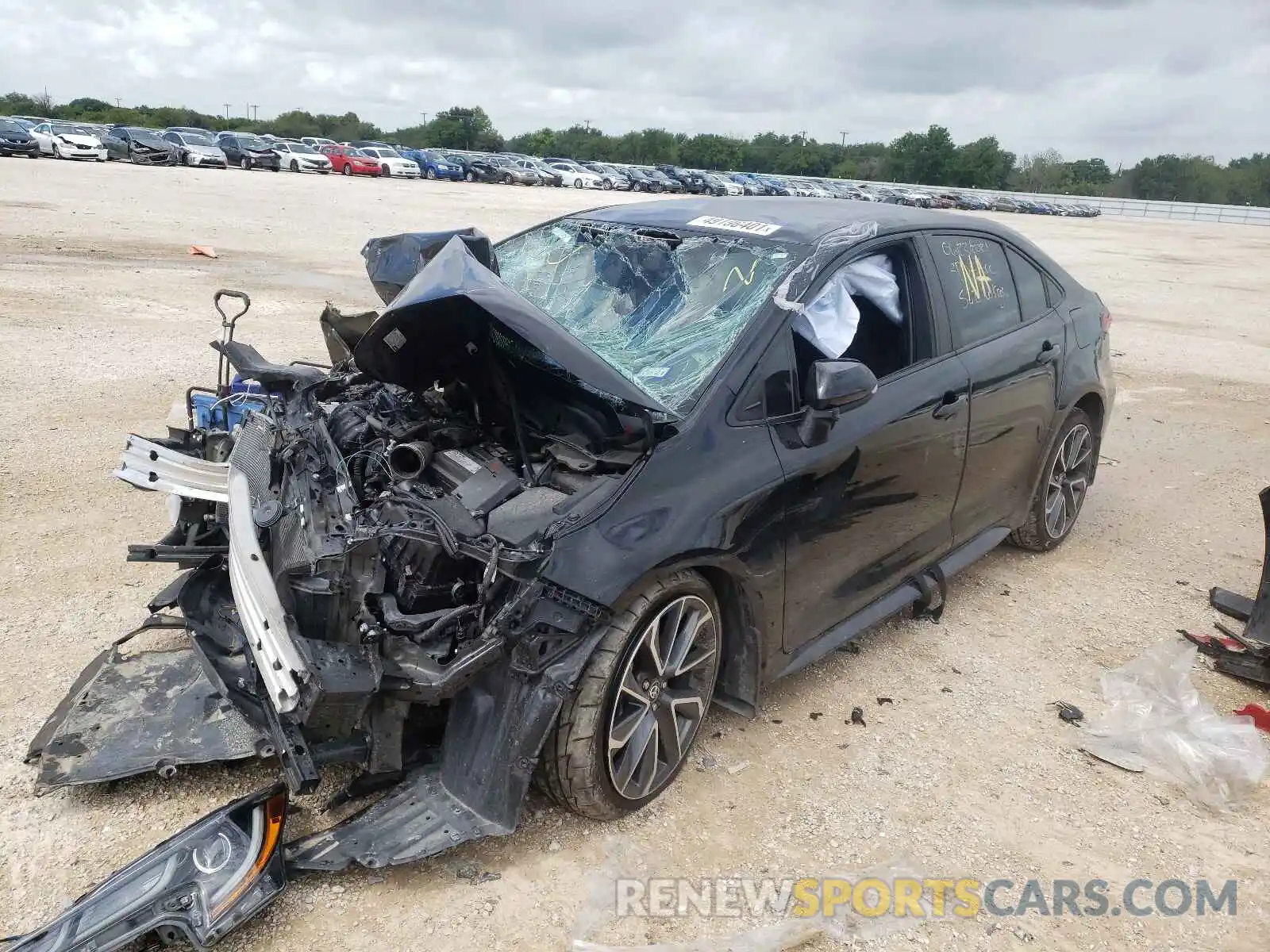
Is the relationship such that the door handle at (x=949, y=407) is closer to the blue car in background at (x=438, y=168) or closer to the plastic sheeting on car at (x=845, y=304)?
the plastic sheeting on car at (x=845, y=304)

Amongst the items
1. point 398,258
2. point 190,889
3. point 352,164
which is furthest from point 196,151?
point 190,889

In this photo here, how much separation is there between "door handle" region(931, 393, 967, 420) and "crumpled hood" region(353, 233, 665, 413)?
4.64 ft

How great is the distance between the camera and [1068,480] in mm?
5016

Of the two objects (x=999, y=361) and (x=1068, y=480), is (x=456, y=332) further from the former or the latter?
(x=1068, y=480)


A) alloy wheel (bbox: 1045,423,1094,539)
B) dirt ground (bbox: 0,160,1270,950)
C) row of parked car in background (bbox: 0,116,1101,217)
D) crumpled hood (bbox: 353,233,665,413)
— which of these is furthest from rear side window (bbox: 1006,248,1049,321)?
row of parked car in background (bbox: 0,116,1101,217)

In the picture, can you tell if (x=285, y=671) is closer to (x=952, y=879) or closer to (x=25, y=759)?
(x=25, y=759)

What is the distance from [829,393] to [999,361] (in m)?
1.49

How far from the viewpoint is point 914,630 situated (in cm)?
421

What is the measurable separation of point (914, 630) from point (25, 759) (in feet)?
11.6

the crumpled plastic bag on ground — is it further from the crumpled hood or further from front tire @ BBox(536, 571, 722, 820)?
the crumpled hood

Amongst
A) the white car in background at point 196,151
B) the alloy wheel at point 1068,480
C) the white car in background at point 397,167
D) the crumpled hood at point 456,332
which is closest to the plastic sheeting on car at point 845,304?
the crumpled hood at point 456,332

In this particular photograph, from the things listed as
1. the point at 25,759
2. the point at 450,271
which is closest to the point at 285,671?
the point at 25,759

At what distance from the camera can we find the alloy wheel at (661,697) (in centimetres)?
277

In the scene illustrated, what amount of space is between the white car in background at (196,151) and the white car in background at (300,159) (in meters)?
2.18
